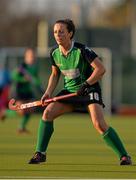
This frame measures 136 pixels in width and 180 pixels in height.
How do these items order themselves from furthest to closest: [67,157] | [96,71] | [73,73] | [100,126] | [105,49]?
[105,49]
[67,157]
[73,73]
[100,126]
[96,71]

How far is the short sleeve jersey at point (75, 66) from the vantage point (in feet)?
43.0

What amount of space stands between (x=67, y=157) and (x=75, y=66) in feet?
7.02

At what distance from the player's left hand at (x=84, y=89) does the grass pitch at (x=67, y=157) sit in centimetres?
98

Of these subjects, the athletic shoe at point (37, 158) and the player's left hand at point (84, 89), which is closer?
the player's left hand at point (84, 89)

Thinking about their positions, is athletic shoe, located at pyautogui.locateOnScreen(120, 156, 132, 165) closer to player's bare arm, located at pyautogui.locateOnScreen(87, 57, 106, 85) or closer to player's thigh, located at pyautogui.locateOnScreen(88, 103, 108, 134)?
player's thigh, located at pyautogui.locateOnScreen(88, 103, 108, 134)

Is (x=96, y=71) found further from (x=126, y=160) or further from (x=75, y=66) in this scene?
(x=126, y=160)

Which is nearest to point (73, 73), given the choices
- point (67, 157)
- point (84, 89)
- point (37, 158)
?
point (84, 89)

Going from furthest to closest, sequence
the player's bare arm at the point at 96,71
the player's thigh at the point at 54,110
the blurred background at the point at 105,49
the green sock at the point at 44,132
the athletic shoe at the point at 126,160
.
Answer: the blurred background at the point at 105,49 < the green sock at the point at 44,132 < the player's thigh at the point at 54,110 < the athletic shoe at the point at 126,160 < the player's bare arm at the point at 96,71

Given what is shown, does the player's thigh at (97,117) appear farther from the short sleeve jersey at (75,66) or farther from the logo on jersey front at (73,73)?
the logo on jersey front at (73,73)

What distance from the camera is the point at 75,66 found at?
13.1 m

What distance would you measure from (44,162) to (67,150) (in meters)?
2.84

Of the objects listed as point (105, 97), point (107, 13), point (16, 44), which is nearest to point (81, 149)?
point (105, 97)

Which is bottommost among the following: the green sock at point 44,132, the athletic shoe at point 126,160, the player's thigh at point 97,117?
the athletic shoe at point 126,160

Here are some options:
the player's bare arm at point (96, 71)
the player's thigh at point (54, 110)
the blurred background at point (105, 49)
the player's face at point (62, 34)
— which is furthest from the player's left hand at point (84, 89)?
the blurred background at point (105, 49)
